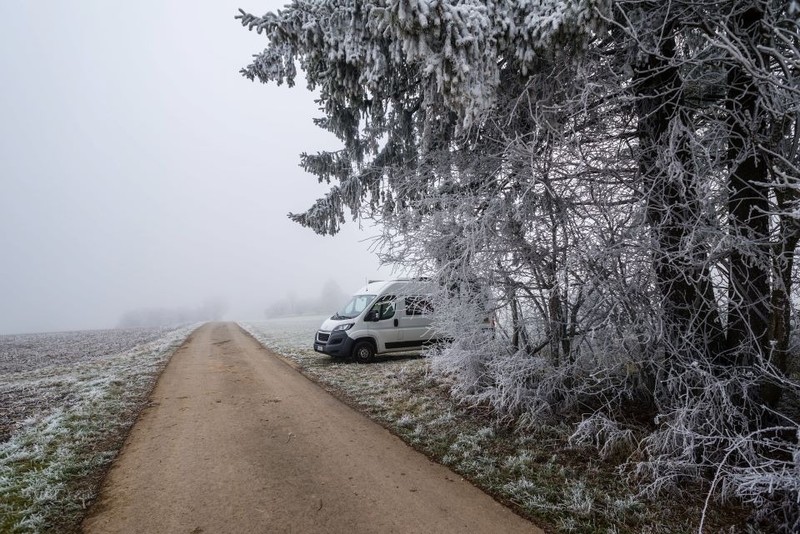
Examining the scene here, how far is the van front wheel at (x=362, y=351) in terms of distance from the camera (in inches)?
443

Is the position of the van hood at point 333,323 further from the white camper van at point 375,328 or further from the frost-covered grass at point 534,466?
the frost-covered grass at point 534,466

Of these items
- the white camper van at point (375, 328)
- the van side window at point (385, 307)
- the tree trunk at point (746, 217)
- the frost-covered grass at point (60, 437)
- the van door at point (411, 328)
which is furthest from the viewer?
the van door at point (411, 328)

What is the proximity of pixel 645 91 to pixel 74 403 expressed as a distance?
10.2 m

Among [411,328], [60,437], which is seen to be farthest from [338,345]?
[60,437]

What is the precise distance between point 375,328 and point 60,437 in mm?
7314

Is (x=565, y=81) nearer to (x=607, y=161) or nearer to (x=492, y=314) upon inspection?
(x=607, y=161)

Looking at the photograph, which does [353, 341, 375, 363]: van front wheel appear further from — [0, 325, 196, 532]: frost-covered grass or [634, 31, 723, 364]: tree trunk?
[634, 31, 723, 364]: tree trunk

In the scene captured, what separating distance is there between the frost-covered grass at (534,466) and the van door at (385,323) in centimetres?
362

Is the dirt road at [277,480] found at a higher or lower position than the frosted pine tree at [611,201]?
lower

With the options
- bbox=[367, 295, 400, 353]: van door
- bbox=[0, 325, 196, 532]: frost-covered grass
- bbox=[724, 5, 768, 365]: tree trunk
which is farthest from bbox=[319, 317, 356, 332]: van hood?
bbox=[724, 5, 768, 365]: tree trunk

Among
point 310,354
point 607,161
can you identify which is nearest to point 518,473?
point 607,161

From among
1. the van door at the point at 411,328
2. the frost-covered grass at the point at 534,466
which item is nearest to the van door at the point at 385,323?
the van door at the point at 411,328

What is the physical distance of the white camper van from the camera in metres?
11.2

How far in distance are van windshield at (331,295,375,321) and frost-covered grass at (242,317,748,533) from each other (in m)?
4.11
